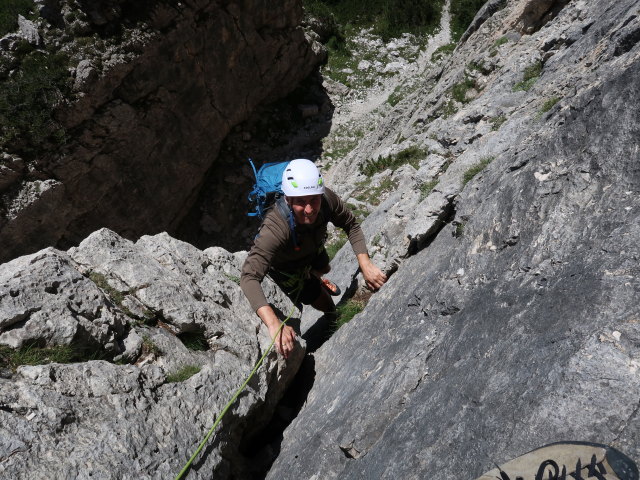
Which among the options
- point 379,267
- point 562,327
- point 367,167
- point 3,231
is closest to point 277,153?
point 367,167

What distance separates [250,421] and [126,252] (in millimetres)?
2555

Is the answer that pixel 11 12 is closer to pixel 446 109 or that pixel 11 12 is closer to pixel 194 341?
pixel 446 109

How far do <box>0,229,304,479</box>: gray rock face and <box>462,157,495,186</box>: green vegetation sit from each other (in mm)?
3010

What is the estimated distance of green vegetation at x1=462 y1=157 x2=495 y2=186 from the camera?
544cm

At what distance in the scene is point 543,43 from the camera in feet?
34.0

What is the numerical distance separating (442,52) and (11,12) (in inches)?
816

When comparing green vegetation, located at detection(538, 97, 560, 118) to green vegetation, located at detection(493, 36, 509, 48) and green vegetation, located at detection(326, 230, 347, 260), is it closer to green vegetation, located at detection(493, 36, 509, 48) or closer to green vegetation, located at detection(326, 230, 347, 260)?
green vegetation, located at detection(326, 230, 347, 260)

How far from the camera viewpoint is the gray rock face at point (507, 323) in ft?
8.32

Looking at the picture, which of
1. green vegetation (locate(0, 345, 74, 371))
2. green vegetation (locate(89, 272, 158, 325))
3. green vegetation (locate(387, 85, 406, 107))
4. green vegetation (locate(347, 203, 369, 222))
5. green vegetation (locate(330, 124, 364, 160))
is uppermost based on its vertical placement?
green vegetation (locate(0, 345, 74, 371))

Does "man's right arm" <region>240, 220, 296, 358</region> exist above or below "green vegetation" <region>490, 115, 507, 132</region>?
below

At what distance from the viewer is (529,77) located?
9.87 metres

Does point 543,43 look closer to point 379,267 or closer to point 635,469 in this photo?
point 379,267

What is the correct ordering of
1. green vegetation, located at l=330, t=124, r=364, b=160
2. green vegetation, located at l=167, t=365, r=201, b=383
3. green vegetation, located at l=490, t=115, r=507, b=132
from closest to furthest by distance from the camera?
green vegetation, located at l=167, t=365, r=201, b=383
green vegetation, located at l=490, t=115, r=507, b=132
green vegetation, located at l=330, t=124, r=364, b=160

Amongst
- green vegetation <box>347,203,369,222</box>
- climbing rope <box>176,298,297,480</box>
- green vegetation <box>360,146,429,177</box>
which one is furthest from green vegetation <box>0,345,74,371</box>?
green vegetation <box>360,146,429,177</box>
